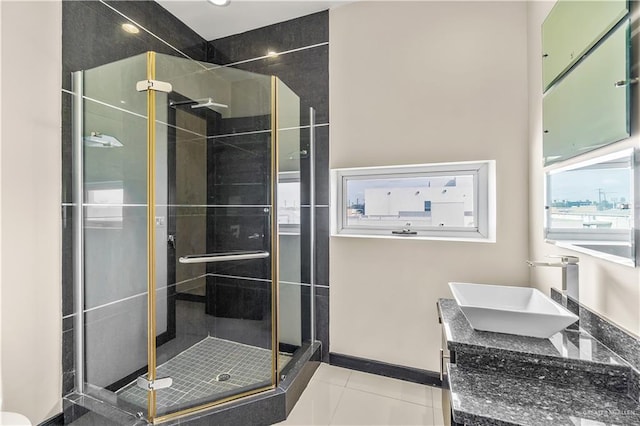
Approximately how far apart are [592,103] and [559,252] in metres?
0.74

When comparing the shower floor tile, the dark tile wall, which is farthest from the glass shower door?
the dark tile wall

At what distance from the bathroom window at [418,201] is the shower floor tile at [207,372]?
110cm

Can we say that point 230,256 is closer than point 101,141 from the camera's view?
No

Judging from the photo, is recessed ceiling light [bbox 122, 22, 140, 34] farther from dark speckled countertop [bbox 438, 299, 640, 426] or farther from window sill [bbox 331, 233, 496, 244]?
dark speckled countertop [bbox 438, 299, 640, 426]

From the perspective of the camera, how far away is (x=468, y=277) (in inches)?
81.2

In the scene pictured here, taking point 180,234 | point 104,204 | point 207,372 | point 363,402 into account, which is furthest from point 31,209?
point 363,402

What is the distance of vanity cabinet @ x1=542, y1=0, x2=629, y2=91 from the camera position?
114 cm

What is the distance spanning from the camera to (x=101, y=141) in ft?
5.77

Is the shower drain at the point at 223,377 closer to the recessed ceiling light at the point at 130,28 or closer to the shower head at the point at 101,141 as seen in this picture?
the shower head at the point at 101,141

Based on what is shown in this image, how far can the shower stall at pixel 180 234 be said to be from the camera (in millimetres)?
1675

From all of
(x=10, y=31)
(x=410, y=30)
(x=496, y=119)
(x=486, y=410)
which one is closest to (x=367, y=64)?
(x=410, y=30)

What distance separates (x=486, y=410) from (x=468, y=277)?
1.24 metres

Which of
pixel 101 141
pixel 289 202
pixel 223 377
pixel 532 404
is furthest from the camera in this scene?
pixel 289 202

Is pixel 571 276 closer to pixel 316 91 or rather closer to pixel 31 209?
pixel 316 91
